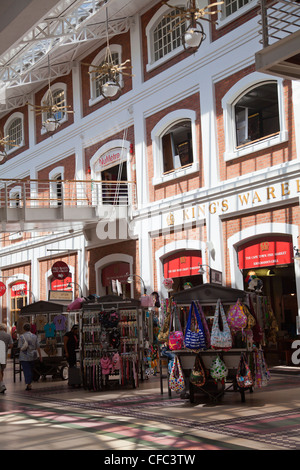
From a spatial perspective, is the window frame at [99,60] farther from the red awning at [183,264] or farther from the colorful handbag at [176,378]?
the colorful handbag at [176,378]

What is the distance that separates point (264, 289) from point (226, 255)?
1608 millimetres

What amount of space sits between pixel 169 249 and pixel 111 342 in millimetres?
5354

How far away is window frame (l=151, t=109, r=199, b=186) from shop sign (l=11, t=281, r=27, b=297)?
10504 mm

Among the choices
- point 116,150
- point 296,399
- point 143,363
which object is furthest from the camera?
point 116,150

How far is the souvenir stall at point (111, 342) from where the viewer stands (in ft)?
41.0

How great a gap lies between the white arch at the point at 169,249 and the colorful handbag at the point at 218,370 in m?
6.88

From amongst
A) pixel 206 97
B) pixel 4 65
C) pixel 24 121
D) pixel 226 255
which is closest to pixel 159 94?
pixel 206 97

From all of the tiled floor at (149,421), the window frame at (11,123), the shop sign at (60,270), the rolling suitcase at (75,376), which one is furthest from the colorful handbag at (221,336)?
the window frame at (11,123)

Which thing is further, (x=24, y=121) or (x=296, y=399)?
(x=24, y=121)

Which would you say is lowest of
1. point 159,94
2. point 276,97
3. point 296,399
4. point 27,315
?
point 296,399

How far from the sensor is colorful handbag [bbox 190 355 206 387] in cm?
962

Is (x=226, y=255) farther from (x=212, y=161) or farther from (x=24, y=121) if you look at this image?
(x=24, y=121)

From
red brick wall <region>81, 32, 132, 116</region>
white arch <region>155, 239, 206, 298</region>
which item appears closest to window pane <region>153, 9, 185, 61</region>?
red brick wall <region>81, 32, 132, 116</region>

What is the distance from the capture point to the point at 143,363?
13.8 m
